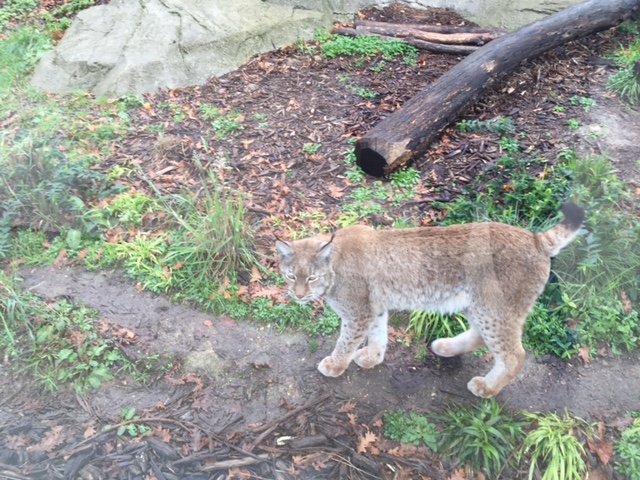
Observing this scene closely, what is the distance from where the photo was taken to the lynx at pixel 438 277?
397cm

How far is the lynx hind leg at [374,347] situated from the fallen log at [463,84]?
2.54m

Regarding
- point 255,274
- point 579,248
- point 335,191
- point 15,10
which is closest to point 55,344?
point 255,274

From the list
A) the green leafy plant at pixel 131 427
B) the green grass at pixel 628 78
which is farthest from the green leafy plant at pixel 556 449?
the green grass at pixel 628 78

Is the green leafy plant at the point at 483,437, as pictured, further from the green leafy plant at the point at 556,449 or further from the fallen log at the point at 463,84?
the fallen log at the point at 463,84

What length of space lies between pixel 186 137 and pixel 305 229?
2.49m

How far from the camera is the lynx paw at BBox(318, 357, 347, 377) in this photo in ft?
15.0

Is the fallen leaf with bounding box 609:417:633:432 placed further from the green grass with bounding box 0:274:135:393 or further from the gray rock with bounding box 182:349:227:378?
the green grass with bounding box 0:274:135:393

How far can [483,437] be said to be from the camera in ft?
13.2

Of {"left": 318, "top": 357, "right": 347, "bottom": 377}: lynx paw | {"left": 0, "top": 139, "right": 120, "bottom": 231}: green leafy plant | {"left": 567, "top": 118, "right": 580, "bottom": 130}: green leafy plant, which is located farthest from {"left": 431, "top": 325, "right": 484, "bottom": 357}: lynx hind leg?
{"left": 0, "top": 139, "right": 120, "bottom": 231}: green leafy plant

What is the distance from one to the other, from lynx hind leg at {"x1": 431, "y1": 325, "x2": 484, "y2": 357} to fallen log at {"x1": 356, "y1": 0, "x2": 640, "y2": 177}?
254 centimetres

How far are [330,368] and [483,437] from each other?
4.42 ft

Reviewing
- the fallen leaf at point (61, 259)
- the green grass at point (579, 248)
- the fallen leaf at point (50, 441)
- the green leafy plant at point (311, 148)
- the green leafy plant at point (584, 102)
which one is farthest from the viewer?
the green leafy plant at point (584, 102)

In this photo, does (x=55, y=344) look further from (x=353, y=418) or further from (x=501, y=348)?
(x=501, y=348)

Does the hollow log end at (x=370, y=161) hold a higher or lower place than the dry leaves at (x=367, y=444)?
higher
